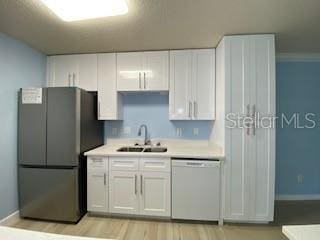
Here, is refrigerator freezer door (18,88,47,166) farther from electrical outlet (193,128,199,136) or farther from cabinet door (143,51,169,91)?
electrical outlet (193,128,199,136)

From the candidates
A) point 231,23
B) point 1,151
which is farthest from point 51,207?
point 231,23

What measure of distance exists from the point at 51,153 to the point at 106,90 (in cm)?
116

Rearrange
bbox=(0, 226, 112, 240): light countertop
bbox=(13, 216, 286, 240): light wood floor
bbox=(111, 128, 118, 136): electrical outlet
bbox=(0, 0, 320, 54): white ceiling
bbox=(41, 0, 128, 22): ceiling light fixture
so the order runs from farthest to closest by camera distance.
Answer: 1. bbox=(111, 128, 118, 136): electrical outlet
2. bbox=(13, 216, 286, 240): light wood floor
3. bbox=(0, 0, 320, 54): white ceiling
4. bbox=(41, 0, 128, 22): ceiling light fixture
5. bbox=(0, 226, 112, 240): light countertop

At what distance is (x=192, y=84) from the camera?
276 centimetres

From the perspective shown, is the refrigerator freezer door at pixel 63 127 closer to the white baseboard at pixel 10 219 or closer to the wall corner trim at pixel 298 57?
the white baseboard at pixel 10 219

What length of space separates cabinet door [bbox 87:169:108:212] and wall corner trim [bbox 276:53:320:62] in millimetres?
3248

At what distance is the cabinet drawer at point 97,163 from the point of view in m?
2.48

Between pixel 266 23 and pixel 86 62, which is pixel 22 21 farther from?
pixel 266 23

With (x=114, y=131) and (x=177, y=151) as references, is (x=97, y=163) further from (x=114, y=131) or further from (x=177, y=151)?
(x=177, y=151)

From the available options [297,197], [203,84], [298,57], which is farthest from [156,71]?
[297,197]

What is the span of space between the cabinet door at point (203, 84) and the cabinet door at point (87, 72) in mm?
1521

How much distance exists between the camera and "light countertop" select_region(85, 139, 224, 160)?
234cm

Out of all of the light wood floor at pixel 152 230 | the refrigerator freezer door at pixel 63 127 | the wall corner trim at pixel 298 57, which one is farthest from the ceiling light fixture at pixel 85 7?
the wall corner trim at pixel 298 57

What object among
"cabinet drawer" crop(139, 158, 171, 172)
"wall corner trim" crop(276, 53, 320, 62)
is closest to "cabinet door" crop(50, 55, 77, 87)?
"cabinet drawer" crop(139, 158, 171, 172)
